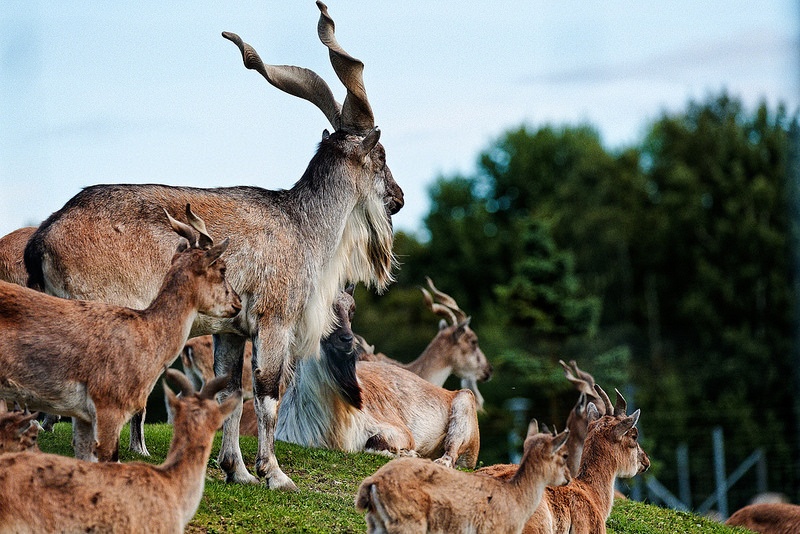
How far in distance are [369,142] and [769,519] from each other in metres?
6.28

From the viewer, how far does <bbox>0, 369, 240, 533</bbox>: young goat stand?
6.61 m

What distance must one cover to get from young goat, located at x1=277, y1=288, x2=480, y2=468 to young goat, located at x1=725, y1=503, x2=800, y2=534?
310 centimetres

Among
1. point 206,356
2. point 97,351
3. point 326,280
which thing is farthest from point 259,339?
point 206,356

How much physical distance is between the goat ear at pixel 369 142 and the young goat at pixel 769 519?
603 cm

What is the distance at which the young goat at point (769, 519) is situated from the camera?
42.7ft

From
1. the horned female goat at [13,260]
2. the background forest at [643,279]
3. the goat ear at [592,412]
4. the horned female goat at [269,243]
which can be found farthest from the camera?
the background forest at [643,279]

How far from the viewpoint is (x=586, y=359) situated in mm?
37375

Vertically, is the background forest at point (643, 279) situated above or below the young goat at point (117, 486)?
above

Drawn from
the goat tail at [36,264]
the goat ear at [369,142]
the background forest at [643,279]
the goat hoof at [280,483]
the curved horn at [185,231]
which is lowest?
the goat hoof at [280,483]

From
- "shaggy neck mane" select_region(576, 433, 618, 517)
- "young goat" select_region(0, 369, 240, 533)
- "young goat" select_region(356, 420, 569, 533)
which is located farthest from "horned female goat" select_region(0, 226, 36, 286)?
"shaggy neck mane" select_region(576, 433, 618, 517)

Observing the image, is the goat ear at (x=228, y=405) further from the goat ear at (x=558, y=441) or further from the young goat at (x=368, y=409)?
the young goat at (x=368, y=409)

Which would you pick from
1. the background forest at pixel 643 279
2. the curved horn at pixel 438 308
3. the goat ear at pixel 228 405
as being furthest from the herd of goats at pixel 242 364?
the background forest at pixel 643 279

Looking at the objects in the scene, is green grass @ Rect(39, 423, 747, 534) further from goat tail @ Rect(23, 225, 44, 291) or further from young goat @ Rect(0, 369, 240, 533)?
goat tail @ Rect(23, 225, 44, 291)

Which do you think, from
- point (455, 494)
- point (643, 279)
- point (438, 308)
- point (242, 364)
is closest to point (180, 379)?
point (455, 494)
